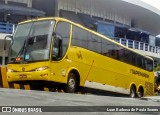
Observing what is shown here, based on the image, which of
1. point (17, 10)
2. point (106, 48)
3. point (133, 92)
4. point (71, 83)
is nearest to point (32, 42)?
point (71, 83)

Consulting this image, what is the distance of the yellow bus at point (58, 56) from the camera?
1448cm

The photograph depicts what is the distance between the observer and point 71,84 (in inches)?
611

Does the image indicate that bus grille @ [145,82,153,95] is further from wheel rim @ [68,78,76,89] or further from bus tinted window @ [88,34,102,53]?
wheel rim @ [68,78,76,89]

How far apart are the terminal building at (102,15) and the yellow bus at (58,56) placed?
42.9ft

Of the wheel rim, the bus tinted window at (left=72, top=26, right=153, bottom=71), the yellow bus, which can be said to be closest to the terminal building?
the bus tinted window at (left=72, top=26, right=153, bottom=71)

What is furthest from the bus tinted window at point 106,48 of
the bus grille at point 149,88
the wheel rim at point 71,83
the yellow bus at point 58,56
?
the wheel rim at point 71,83

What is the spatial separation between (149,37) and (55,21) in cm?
2958

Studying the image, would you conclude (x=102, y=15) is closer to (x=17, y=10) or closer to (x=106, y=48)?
(x=17, y=10)

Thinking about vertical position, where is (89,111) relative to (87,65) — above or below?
below

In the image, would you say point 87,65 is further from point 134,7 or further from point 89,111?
point 134,7

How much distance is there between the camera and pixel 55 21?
1479 centimetres

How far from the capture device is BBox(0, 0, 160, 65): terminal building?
31.2m

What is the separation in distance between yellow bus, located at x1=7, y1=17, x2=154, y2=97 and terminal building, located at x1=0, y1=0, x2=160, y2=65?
42.9 ft

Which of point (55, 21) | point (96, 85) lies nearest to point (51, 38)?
point (55, 21)
